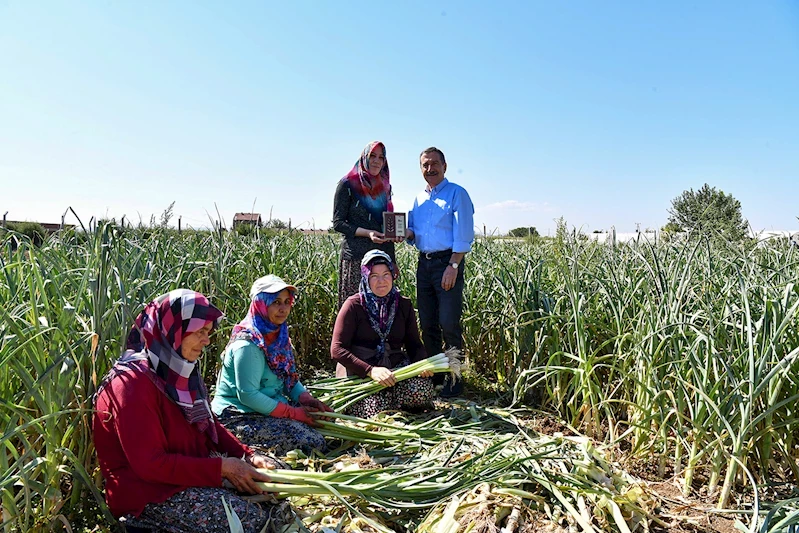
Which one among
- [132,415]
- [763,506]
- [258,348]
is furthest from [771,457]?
[132,415]

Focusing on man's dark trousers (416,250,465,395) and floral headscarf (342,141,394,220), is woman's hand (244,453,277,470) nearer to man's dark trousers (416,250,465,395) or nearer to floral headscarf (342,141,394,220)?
man's dark trousers (416,250,465,395)

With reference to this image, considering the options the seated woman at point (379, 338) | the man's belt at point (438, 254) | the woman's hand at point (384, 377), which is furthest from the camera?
the man's belt at point (438, 254)

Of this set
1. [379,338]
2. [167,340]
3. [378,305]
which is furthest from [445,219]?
[167,340]

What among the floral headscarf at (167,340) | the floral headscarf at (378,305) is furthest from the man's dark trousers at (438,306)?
the floral headscarf at (167,340)

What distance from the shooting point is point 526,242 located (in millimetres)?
4871

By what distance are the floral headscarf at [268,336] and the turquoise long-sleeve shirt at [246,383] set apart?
0.03 metres

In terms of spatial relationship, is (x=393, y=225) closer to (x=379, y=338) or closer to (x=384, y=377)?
(x=379, y=338)

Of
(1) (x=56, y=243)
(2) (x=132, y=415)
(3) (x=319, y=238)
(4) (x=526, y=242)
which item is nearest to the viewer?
(2) (x=132, y=415)

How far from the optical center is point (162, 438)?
63.3 inches

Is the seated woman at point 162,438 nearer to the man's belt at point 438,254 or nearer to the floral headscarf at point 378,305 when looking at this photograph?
the floral headscarf at point 378,305

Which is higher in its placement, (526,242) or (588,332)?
(526,242)

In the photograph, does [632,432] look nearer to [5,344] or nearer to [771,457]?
[771,457]

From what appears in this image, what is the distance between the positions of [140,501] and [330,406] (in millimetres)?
1095

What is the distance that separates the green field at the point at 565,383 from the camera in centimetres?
154
